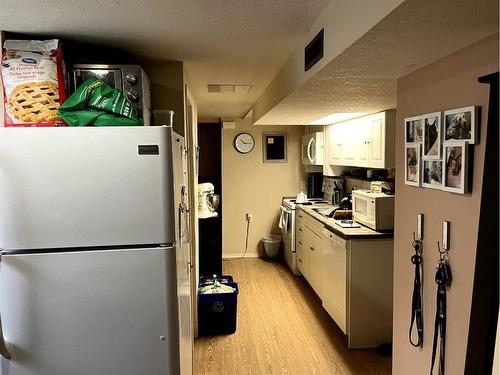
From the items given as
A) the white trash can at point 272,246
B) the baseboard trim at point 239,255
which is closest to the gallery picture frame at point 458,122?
the white trash can at point 272,246

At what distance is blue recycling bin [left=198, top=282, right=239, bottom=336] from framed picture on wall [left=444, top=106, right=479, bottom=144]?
237cm

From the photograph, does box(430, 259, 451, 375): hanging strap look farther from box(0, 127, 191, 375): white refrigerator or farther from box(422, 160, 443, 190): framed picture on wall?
box(0, 127, 191, 375): white refrigerator

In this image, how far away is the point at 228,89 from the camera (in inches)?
137

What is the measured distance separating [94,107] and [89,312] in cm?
90

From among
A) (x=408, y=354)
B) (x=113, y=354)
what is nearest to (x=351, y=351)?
(x=408, y=354)

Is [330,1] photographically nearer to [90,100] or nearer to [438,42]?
[438,42]

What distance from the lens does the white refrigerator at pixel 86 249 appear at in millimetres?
1516

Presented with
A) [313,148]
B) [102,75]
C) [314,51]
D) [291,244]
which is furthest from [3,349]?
[313,148]

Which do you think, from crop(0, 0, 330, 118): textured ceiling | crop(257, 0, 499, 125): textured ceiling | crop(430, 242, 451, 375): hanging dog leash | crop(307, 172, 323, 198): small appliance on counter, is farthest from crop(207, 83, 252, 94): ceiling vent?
crop(307, 172, 323, 198): small appliance on counter

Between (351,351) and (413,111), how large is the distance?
2.19 m

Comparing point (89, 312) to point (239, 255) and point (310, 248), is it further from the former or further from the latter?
point (239, 255)

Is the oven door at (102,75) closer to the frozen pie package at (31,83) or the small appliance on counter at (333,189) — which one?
the frozen pie package at (31,83)

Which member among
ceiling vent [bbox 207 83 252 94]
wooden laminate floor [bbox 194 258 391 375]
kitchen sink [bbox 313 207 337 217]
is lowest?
wooden laminate floor [bbox 194 258 391 375]

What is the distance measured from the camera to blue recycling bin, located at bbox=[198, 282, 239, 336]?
3.39 metres
